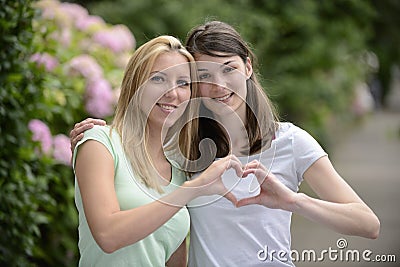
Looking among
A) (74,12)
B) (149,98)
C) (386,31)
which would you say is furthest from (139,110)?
(386,31)

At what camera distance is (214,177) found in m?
2.27

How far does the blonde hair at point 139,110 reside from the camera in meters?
2.51

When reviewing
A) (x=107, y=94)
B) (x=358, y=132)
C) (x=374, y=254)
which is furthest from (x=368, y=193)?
(x=358, y=132)

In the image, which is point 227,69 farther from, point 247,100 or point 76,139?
point 76,139

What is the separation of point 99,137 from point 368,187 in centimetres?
841

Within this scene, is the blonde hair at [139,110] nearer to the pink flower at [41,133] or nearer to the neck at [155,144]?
the neck at [155,144]

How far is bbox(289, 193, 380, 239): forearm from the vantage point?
2422 mm

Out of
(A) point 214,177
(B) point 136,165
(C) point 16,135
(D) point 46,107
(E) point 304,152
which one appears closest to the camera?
(A) point 214,177

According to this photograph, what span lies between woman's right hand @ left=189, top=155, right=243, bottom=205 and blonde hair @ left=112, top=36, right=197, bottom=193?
27 cm

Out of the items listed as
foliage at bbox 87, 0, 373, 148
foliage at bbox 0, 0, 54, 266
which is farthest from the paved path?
foliage at bbox 0, 0, 54, 266

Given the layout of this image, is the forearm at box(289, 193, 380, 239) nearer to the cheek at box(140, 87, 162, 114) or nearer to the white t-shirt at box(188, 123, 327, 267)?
the white t-shirt at box(188, 123, 327, 267)

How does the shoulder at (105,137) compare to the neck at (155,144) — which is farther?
the neck at (155,144)

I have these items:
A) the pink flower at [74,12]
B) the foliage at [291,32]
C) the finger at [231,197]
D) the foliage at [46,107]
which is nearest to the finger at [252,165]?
the finger at [231,197]

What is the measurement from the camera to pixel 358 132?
18.7 meters
